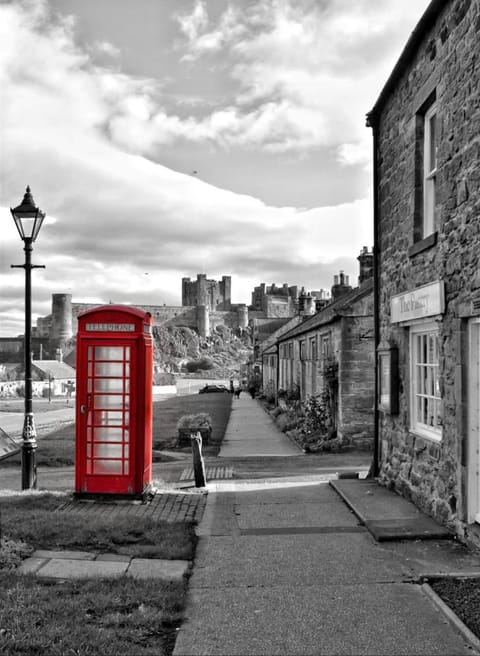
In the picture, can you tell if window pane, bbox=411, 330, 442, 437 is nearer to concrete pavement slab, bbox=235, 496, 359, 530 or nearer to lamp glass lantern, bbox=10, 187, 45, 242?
concrete pavement slab, bbox=235, 496, 359, 530

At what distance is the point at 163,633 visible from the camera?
445 centimetres

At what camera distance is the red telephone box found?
867 centimetres

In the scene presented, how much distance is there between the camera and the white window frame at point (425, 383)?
7801mm

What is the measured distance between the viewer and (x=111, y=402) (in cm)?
880

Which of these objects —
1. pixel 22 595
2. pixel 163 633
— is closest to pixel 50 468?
pixel 22 595

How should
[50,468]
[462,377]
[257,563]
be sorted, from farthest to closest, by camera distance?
[50,468], [462,377], [257,563]

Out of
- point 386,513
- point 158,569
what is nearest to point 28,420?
point 158,569

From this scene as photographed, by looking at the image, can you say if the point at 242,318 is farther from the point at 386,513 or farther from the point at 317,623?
the point at 317,623

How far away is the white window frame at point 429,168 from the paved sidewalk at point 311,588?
3.84 metres

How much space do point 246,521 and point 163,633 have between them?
10.8 feet

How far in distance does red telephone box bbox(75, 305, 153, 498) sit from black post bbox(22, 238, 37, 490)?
3.58 feet

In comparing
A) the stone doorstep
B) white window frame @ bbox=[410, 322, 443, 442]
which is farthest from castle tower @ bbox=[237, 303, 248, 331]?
the stone doorstep

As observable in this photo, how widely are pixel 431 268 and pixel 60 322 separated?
106963mm

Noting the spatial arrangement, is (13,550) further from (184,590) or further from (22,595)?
(184,590)
